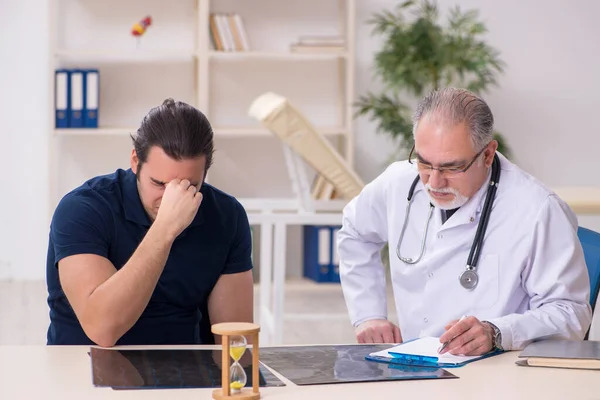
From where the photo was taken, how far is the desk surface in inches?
58.7

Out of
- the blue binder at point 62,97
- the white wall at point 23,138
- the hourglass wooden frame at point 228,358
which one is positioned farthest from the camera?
the white wall at point 23,138

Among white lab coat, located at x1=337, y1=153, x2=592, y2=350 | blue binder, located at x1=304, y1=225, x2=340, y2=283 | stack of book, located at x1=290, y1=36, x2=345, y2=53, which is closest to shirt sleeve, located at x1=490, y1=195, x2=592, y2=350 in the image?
white lab coat, located at x1=337, y1=153, x2=592, y2=350

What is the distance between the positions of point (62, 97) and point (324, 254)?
184 cm

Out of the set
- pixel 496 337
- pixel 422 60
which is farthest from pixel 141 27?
pixel 496 337

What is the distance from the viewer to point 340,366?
1713mm

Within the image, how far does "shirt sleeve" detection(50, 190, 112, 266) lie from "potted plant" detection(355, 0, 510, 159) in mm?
3461

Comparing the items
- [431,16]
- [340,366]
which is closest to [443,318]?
[340,366]

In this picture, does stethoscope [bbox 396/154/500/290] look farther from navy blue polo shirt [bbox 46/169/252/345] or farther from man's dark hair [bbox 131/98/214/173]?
man's dark hair [bbox 131/98/214/173]

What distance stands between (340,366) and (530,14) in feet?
15.3

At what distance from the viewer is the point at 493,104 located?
234 inches

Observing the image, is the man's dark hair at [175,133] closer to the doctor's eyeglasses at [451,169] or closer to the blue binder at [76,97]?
the doctor's eyeglasses at [451,169]

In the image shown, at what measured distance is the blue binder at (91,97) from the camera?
Result: 5434 millimetres

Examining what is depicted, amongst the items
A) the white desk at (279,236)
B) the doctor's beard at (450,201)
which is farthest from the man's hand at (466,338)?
the white desk at (279,236)

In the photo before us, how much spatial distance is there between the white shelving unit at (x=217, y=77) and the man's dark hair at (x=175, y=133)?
3579mm
